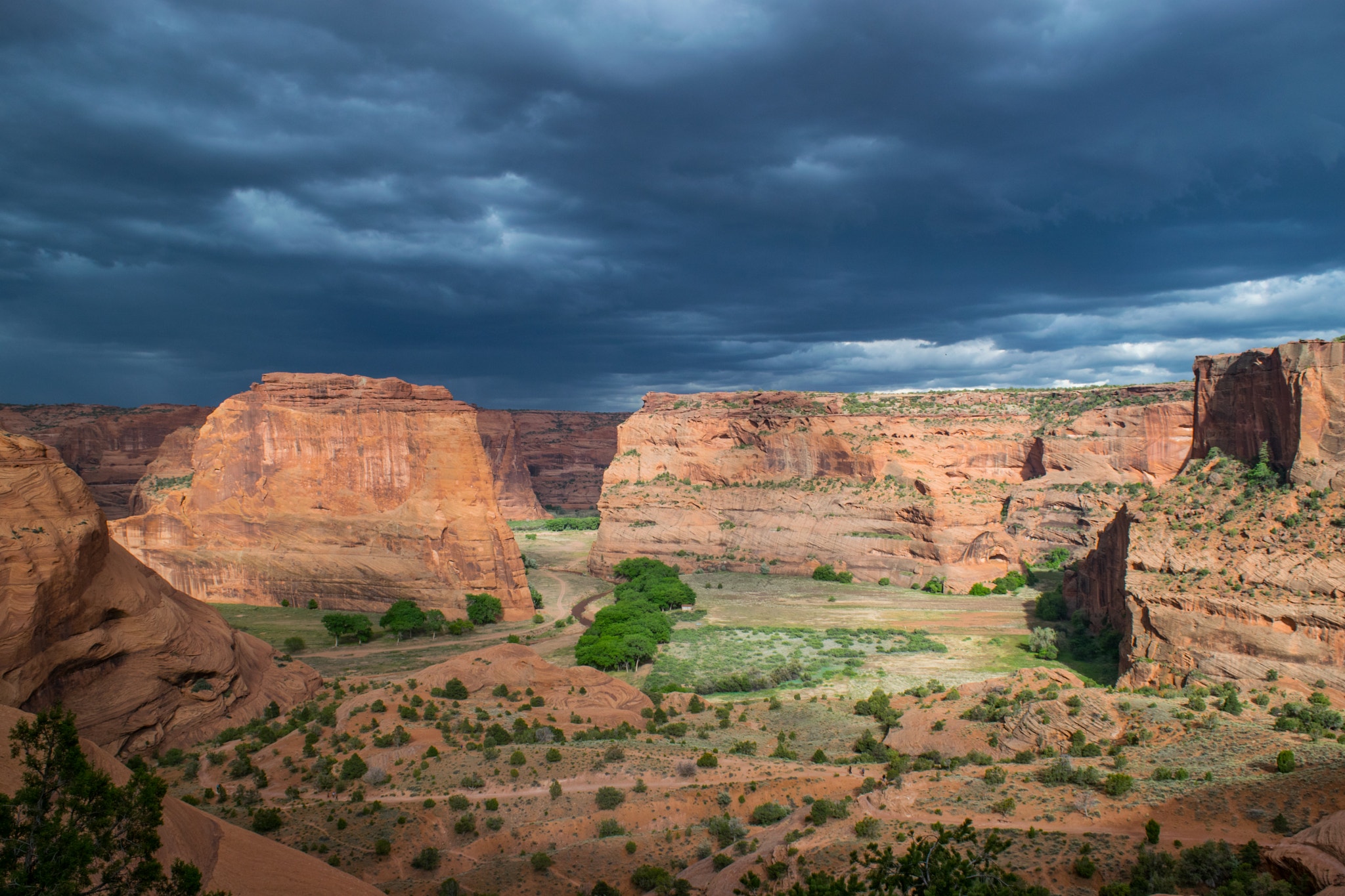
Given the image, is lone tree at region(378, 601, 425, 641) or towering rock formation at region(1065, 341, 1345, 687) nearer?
towering rock formation at region(1065, 341, 1345, 687)

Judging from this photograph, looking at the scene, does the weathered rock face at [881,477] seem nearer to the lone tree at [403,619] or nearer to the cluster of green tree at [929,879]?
the lone tree at [403,619]

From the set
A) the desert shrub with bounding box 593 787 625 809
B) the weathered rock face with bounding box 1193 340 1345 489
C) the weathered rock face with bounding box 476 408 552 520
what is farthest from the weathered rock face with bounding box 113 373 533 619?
the weathered rock face with bounding box 476 408 552 520

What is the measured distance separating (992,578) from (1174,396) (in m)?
30.5

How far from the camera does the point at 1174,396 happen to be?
73500 millimetres

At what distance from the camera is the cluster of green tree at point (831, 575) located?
218 ft

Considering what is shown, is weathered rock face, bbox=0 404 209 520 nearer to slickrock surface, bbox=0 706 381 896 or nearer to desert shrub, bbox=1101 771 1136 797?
slickrock surface, bbox=0 706 381 896

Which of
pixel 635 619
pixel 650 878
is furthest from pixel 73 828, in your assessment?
pixel 635 619

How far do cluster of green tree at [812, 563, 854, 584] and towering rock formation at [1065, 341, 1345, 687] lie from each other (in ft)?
94.2

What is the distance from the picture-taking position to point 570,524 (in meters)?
111

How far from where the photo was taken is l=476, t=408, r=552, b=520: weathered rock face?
12338 centimetres

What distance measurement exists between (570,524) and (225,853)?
98.8m

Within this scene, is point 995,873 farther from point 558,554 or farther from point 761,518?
point 558,554

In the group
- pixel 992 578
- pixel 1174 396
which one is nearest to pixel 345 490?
pixel 992 578

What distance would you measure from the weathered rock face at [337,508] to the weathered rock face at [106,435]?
31.9 m
